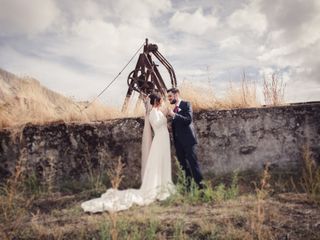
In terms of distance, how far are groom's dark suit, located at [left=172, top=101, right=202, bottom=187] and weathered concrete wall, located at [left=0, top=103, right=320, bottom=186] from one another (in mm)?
804

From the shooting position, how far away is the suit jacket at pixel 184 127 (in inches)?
256

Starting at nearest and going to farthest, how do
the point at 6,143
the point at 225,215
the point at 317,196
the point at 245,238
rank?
the point at 245,238
the point at 225,215
the point at 317,196
the point at 6,143

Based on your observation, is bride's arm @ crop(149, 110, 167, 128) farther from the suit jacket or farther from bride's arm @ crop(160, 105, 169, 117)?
the suit jacket

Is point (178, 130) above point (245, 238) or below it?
above

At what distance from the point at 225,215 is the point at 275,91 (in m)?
4.12

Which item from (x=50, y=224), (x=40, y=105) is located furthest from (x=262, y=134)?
(x=40, y=105)

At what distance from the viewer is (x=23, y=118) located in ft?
27.0

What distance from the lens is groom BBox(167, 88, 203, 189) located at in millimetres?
6477

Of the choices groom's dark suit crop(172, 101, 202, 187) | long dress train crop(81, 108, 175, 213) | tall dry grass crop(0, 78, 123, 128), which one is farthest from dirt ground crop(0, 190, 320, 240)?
tall dry grass crop(0, 78, 123, 128)

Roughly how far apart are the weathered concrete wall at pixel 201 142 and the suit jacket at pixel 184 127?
989mm

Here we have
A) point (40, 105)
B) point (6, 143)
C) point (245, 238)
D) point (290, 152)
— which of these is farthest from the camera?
point (40, 105)

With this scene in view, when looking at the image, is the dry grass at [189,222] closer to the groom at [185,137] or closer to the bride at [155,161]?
the bride at [155,161]

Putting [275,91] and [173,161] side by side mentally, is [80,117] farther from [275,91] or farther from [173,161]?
[275,91]

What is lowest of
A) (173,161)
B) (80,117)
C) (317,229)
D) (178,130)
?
(317,229)
